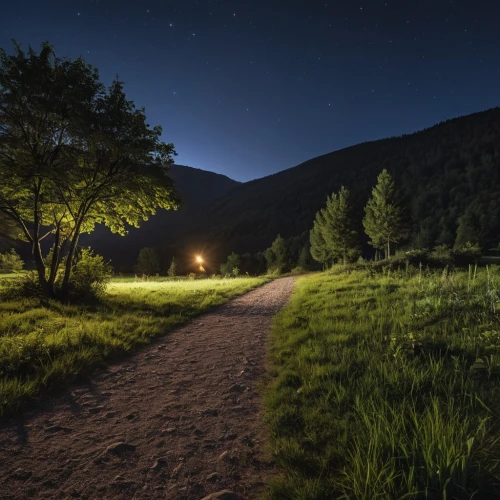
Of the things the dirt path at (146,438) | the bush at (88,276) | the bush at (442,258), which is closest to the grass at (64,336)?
the dirt path at (146,438)

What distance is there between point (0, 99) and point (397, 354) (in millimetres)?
13056

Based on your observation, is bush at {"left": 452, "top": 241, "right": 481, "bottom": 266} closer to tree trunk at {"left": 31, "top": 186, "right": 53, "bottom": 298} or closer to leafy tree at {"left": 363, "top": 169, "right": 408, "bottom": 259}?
leafy tree at {"left": 363, "top": 169, "right": 408, "bottom": 259}

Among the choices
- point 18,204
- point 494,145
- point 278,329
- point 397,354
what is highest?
point 494,145

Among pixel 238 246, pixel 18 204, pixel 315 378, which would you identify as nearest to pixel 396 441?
pixel 315 378

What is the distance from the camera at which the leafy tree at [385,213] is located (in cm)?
3538

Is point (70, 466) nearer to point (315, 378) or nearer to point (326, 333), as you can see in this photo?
point (315, 378)

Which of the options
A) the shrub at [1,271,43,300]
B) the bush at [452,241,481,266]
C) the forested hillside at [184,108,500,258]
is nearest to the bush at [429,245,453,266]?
the bush at [452,241,481,266]

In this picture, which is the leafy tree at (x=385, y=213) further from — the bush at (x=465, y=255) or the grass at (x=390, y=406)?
the grass at (x=390, y=406)

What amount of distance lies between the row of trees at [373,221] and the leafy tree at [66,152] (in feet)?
105

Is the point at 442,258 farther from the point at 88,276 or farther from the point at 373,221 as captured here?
the point at 373,221

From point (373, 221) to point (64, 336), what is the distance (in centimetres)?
4004

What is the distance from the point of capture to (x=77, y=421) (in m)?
3.36

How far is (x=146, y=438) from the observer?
3018 millimetres

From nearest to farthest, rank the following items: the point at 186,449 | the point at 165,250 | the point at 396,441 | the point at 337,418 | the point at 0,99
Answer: the point at 396,441
the point at 186,449
the point at 337,418
the point at 0,99
the point at 165,250
